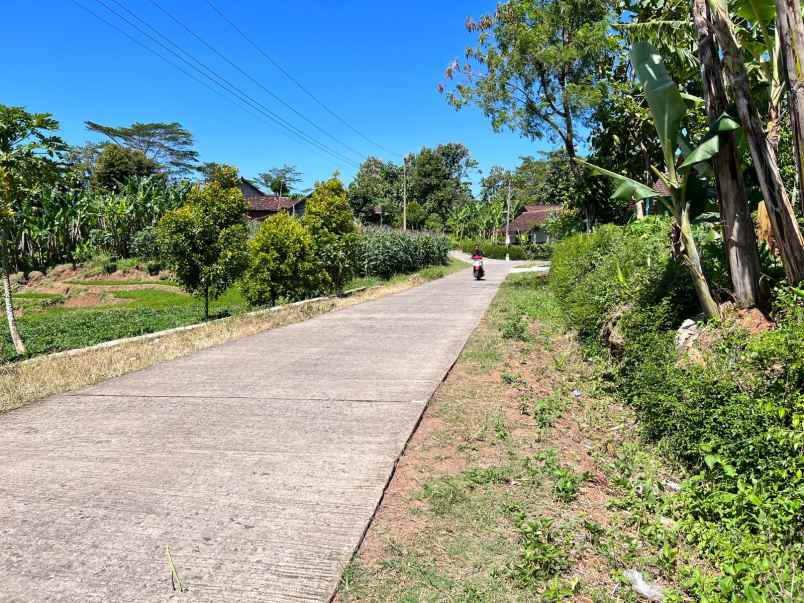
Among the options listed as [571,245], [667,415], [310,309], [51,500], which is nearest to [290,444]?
[51,500]

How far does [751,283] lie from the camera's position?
193 inches

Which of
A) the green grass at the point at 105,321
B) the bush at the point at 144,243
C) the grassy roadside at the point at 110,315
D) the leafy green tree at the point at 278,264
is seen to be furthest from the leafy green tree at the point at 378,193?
the leafy green tree at the point at 278,264

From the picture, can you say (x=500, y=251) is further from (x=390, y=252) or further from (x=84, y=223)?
(x=84, y=223)

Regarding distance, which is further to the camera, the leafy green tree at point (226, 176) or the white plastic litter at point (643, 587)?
the leafy green tree at point (226, 176)

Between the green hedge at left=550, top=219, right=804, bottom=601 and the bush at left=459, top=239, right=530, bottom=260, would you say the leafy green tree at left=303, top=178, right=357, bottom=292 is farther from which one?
the bush at left=459, top=239, right=530, bottom=260

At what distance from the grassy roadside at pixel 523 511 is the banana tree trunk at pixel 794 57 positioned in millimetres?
2629

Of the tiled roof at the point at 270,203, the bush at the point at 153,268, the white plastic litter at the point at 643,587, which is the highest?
the tiled roof at the point at 270,203

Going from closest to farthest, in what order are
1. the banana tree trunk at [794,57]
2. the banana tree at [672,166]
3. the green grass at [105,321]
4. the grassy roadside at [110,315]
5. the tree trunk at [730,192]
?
the banana tree trunk at [794,57] → the tree trunk at [730,192] → the banana tree at [672,166] → the green grass at [105,321] → the grassy roadside at [110,315]

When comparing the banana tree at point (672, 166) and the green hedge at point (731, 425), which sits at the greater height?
the banana tree at point (672, 166)

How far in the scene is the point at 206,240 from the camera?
13.2m

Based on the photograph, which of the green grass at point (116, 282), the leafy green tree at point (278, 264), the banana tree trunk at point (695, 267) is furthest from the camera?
the green grass at point (116, 282)

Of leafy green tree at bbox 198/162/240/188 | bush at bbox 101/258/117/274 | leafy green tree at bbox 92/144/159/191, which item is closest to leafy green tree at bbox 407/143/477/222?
leafy green tree at bbox 92/144/159/191

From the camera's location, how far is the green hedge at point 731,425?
2.74 meters

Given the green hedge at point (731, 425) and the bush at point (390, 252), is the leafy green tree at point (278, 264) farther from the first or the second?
the green hedge at point (731, 425)
